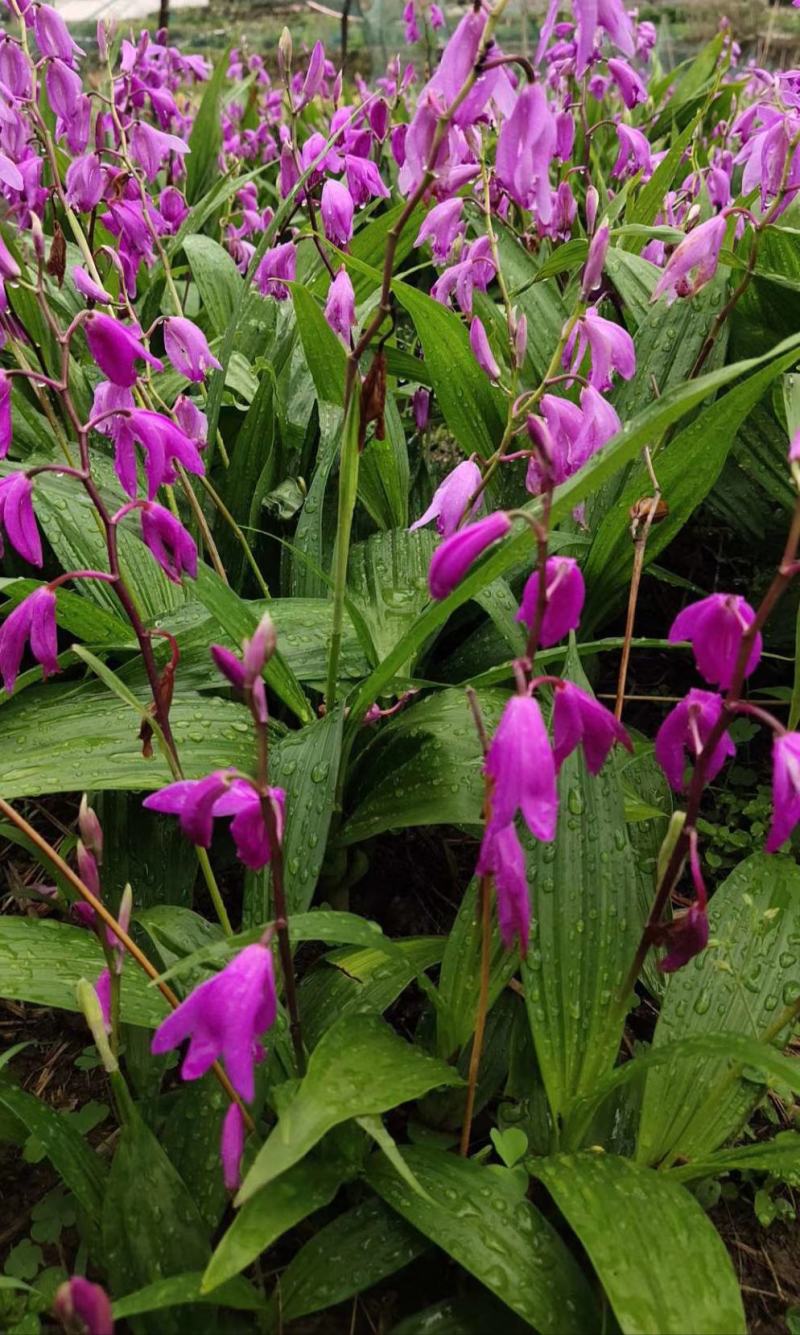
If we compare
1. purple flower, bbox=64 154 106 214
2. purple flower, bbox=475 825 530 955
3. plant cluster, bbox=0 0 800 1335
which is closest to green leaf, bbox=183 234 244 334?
plant cluster, bbox=0 0 800 1335

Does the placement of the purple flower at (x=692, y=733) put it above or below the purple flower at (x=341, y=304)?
below

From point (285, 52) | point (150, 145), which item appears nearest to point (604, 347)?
point (285, 52)

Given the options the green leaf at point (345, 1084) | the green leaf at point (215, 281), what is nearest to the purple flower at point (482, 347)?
the green leaf at point (345, 1084)

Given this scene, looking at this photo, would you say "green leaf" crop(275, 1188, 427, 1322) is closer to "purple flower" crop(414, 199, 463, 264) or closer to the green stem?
the green stem

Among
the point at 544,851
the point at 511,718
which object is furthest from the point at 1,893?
the point at 511,718

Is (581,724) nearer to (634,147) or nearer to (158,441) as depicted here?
(158,441)

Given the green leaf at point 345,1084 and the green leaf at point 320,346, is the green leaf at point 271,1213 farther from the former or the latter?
the green leaf at point 320,346

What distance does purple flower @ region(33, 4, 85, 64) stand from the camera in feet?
7.01

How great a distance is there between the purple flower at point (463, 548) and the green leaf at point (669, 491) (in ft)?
2.78

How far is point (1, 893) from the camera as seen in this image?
1.88 m

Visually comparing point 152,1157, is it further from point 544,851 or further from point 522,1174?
point 544,851

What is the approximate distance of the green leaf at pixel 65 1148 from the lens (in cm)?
115

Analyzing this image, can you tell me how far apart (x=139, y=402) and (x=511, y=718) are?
138cm

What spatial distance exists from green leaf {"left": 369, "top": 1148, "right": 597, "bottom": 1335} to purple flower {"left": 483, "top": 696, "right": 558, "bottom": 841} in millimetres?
530
